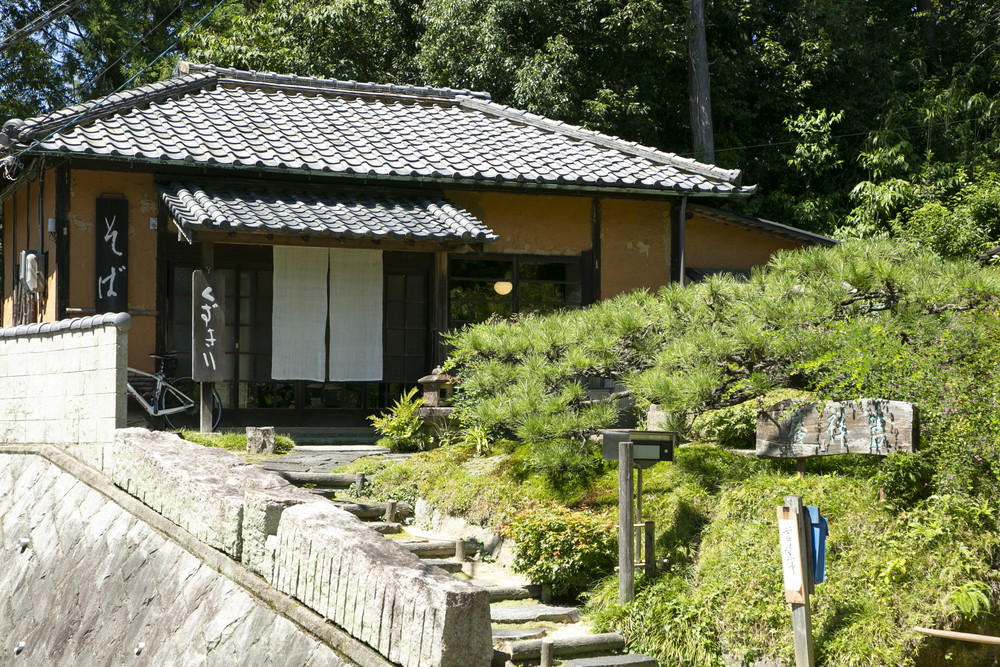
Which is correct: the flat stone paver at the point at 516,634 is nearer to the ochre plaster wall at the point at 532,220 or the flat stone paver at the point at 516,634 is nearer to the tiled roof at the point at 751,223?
the ochre plaster wall at the point at 532,220

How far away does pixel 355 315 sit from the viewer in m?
13.4

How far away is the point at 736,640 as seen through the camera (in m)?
Answer: 6.38

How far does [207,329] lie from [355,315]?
2.66m

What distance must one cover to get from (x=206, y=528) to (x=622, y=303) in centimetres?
390

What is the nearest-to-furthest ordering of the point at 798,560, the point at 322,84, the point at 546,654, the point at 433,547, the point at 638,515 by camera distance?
the point at 798,560, the point at 546,654, the point at 638,515, the point at 433,547, the point at 322,84

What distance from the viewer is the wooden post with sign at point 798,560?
217 inches

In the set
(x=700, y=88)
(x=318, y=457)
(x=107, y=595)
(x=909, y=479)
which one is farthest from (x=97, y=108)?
(x=700, y=88)

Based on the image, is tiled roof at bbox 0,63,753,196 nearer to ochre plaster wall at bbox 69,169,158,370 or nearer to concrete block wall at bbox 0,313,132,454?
ochre plaster wall at bbox 69,169,158,370

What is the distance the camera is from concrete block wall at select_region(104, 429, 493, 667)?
16.3ft

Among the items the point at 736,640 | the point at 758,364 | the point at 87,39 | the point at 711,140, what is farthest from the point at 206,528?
the point at 87,39

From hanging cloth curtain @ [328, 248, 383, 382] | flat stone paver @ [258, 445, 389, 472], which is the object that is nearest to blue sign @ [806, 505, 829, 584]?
flat stone paver @ [258, 445, 389, 472]

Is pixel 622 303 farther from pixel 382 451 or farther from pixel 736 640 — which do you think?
pixel 382 451

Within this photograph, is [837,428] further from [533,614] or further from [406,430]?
[406,430]

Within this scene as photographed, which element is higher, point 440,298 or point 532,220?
point 532,220
